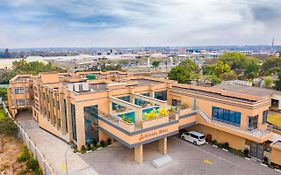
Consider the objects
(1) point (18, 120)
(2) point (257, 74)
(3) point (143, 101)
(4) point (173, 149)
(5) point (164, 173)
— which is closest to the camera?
(5) point (164, 173)

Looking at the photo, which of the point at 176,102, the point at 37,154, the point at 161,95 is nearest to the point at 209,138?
the point at 176,102

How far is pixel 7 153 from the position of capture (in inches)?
1404

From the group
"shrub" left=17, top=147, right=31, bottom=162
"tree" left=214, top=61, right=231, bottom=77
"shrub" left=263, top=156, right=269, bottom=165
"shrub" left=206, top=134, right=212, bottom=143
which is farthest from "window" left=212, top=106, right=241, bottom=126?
"tree" left=214, top=61, right=231, bottom=77

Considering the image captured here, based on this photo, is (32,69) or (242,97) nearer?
(242,97)

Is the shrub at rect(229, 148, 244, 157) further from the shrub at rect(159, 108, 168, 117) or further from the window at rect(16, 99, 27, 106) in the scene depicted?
the window at rect(16, 99, 27, 106)

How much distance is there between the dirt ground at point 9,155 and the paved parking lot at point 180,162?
9.31m

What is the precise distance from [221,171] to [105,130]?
1529cm

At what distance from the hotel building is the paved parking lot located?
158 cm

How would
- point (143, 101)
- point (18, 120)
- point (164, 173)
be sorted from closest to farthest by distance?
point (164, 173), point (143, 101), point (18, 120)

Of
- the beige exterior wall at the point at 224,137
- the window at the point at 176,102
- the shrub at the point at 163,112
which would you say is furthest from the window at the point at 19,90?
the beige exterior wall at the point at 224,137

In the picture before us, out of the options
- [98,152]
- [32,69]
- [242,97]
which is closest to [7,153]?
[98,152]

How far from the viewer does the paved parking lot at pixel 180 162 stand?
26.7m

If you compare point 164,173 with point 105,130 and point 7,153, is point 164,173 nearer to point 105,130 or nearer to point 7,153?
point 105,130

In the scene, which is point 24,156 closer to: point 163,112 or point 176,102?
point 163,112
